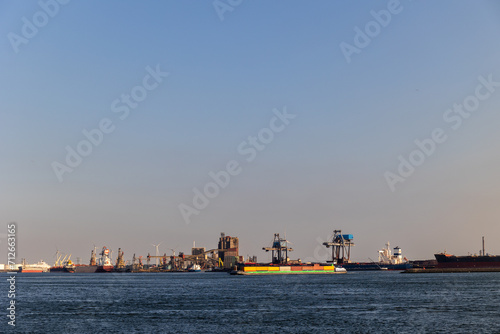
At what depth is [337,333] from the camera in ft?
154

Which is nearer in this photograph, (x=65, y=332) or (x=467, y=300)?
(x=65, y=332)

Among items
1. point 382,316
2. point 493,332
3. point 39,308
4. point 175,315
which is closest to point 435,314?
point 382,316

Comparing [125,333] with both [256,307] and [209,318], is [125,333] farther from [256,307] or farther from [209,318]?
[256,307]

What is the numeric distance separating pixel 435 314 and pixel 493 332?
→ 43.4 ft

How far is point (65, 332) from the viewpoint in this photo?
48.8 meters

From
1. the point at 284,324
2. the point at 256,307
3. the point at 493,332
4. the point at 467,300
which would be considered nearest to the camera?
the point at 493,332

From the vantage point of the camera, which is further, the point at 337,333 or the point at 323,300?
the point at 323,300

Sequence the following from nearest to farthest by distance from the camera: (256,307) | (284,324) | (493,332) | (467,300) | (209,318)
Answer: (493,332) < (284,324) < (209,318) < (256,307) < (467,300)

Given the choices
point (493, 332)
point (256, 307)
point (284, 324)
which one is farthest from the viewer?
point (256, 307)

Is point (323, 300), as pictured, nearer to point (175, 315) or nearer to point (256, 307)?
point (256, 307)

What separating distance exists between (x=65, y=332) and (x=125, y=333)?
5479mm

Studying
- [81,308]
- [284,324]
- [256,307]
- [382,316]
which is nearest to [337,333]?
[284,324]

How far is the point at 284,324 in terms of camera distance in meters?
52.2

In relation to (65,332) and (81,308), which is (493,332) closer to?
(65,332)
